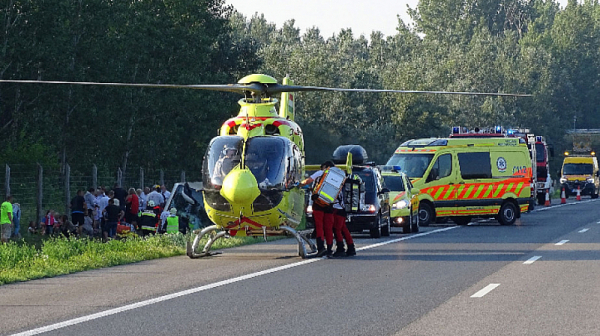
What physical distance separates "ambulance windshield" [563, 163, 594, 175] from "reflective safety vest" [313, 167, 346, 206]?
48878 millimetres

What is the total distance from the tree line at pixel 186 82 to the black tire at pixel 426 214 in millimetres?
14615

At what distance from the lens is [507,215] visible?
34.2 meters

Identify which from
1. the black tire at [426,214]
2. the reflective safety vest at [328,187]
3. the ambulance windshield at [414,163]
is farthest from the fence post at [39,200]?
the reflective safety vest at [328,187]

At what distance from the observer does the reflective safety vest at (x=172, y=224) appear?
27109 millimetres

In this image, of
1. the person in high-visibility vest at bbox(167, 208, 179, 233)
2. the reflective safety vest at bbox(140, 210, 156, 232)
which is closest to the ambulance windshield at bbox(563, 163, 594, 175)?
the reflective safety vest at bbox(140, 210, 156, 232)

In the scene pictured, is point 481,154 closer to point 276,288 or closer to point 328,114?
point 276,288

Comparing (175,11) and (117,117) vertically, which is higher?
(175,11)

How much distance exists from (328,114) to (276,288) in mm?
70126

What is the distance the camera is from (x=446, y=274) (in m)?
17.3

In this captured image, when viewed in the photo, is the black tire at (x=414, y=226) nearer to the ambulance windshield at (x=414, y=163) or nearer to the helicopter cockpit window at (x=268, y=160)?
the ambulance windshield at (x=414, y=163)

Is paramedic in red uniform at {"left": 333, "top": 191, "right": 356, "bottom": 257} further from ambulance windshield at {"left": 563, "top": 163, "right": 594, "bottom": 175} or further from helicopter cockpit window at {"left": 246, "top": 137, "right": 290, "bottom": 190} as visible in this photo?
ambulance windshield at {"left": 563, "top": 163, "right": 594, "bottom": 175}

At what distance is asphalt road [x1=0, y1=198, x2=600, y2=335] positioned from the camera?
11.4 m

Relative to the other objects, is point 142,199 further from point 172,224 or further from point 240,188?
point 240,188

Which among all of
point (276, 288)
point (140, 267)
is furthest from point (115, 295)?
point (140, 267)
